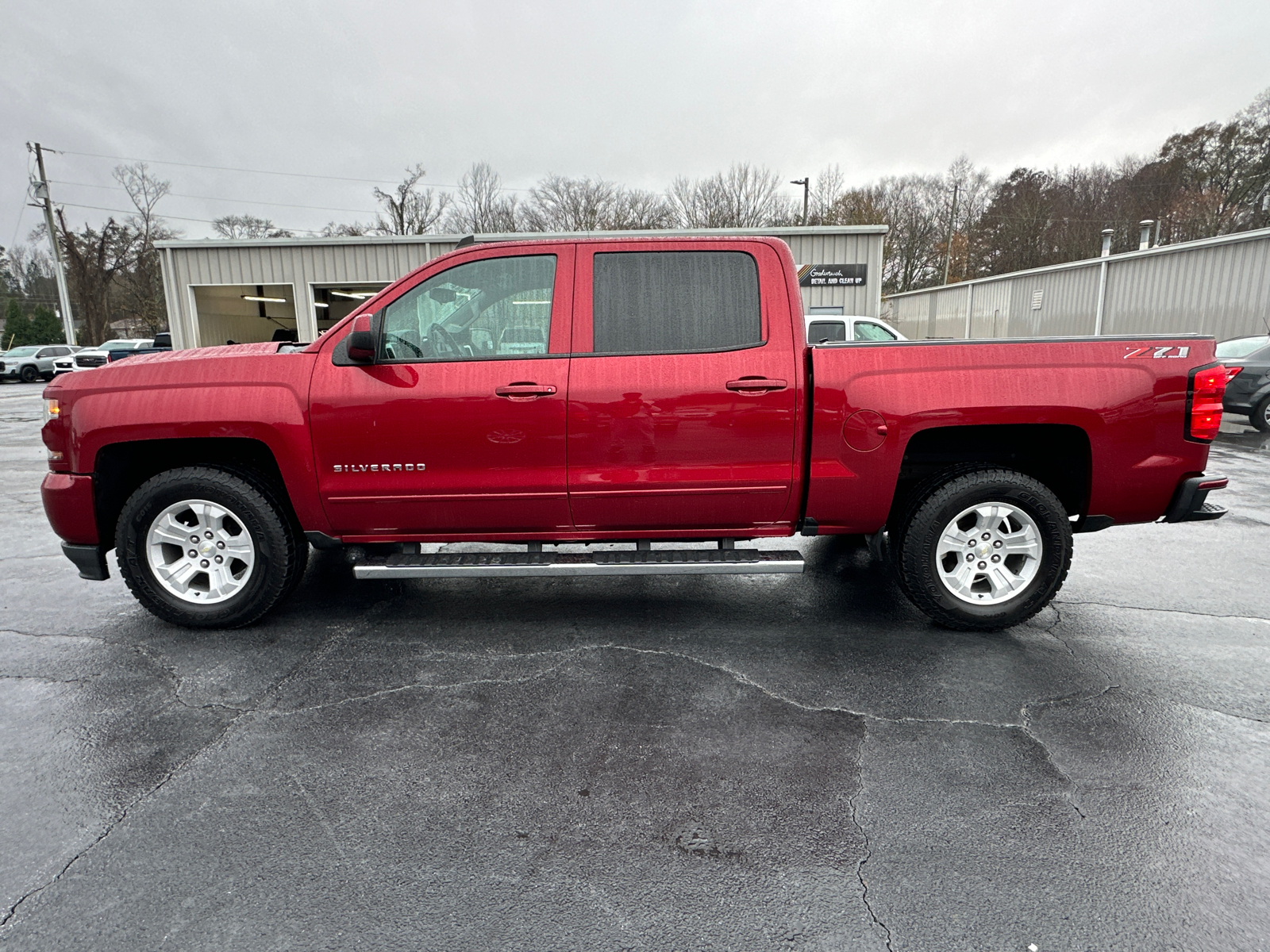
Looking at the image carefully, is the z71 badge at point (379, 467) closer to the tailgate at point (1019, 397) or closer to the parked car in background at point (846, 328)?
the tailgate at point (1019, 397)

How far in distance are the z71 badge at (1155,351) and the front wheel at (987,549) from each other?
765 mm

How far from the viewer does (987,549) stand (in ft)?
12.6

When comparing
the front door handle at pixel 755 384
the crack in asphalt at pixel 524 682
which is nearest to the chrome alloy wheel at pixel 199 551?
the crack in asphalt at pixel 524 682

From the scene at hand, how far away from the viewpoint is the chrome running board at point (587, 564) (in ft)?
12.0

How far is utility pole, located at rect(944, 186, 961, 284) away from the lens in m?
43.4

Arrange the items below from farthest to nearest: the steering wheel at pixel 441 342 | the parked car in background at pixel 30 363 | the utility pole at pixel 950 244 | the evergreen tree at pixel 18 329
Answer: the evergreen tree at pixel 18 329 → the utility pole at pixel 950 244 → the parked car in background at pixel 30 363 → the steering wheel at pixel 441 342

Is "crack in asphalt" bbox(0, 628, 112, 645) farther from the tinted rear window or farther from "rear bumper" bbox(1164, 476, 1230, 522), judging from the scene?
"rear bumper" bbox(1164, 476, 1230, 522)

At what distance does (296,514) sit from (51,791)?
1.59 meters

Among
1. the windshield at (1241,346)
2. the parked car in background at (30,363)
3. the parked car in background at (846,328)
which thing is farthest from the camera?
the parked car in background at (30,363)

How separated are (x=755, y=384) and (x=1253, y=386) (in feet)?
40.4

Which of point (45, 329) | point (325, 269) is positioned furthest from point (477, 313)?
point (45, 329)

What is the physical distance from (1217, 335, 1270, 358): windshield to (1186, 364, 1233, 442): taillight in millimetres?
10915

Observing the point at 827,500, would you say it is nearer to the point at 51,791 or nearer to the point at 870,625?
the point at 870,625

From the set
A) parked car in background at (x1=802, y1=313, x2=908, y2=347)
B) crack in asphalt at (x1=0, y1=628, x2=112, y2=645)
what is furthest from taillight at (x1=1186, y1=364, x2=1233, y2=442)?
parked car in background at (x1=802, y1=313, x2=908, y2=347)
